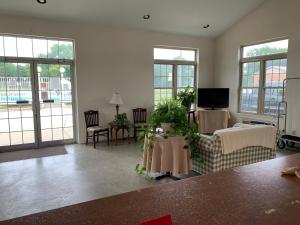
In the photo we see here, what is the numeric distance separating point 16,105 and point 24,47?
4.38 ft

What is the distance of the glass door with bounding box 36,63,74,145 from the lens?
5695 mm

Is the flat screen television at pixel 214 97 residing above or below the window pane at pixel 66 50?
below

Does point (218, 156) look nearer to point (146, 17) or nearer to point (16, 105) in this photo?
point (146, 17)

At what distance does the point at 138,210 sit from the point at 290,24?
20.5 feet

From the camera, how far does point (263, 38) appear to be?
6.29m

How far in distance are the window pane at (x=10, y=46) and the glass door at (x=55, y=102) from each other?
56 centimetres

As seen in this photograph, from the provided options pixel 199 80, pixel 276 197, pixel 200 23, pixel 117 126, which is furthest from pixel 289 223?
pixel 199 80

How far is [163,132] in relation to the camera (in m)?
3.43

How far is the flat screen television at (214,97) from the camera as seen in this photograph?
278 inches

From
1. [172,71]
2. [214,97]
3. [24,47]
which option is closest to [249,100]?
[214,97]

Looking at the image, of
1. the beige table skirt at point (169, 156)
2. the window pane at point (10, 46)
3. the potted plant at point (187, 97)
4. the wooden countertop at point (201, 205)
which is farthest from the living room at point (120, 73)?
the wooden countertop at point (201, 205)

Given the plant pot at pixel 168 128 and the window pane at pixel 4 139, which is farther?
the window pane at pixel 4 139

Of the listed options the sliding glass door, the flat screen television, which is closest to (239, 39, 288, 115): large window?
the flat screen television

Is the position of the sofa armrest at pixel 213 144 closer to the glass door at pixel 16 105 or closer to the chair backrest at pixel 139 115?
the chair backrest at pixel 139 115
